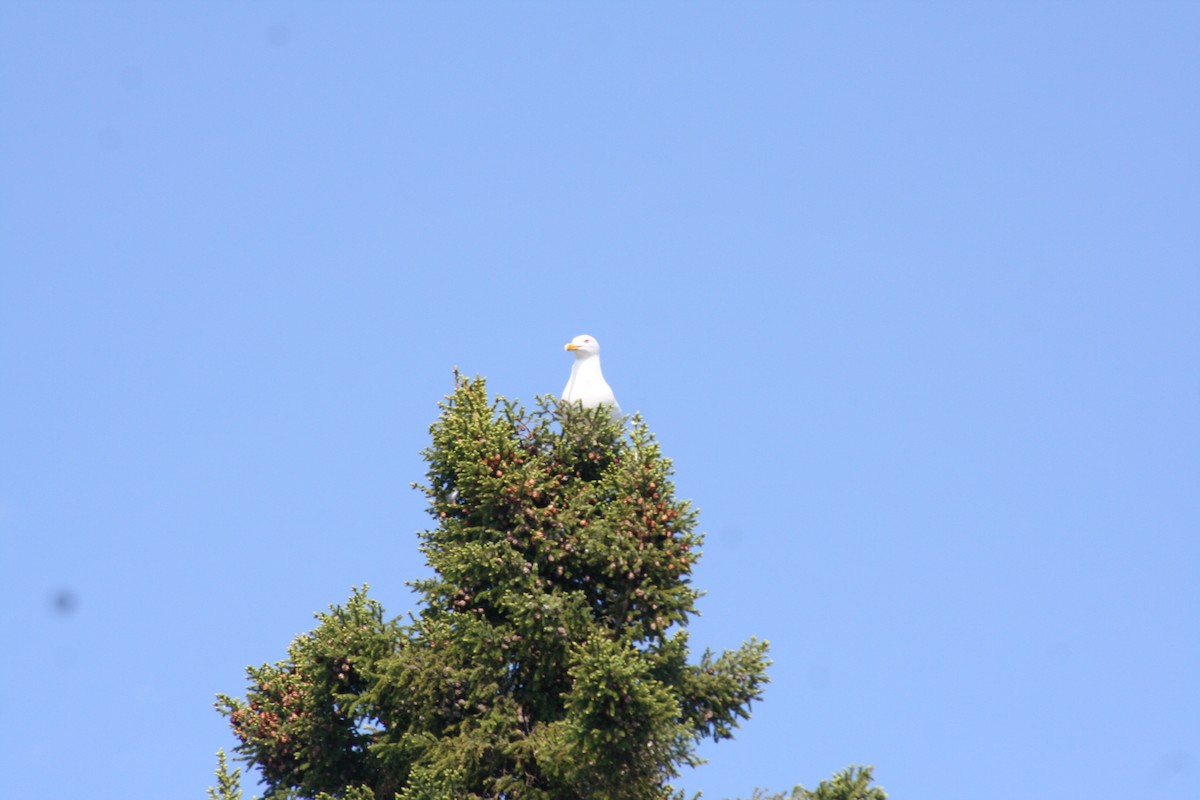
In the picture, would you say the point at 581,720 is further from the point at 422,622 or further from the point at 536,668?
the point at 422,622

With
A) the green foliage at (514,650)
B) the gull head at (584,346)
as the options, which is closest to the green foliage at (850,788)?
the green foliage at (514,650)

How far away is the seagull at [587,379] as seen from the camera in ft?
81.2

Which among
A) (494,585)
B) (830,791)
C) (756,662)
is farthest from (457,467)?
(830,791)

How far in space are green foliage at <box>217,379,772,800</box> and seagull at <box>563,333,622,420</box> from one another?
4.04 metres

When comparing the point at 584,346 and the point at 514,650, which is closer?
the point at 514,650

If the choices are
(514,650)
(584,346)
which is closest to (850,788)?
(514,650)

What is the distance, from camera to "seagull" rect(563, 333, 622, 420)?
Answer: 2475 centimetres

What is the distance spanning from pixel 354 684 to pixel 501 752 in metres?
2.28

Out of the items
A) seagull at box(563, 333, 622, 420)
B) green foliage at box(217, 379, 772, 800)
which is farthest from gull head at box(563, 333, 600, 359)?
green foliage at box(217, 379, 772, 800)

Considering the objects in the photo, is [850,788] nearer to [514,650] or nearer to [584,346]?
[514,650]

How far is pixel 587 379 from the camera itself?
25.8 meters

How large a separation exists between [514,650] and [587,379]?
7.50m

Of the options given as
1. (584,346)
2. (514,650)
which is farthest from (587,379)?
(514,650)

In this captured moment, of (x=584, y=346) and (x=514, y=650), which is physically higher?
(x=584, y=346)
